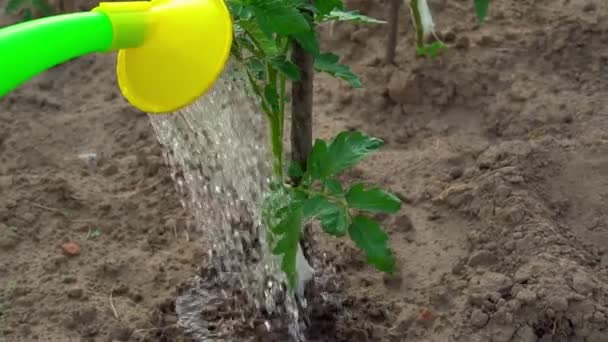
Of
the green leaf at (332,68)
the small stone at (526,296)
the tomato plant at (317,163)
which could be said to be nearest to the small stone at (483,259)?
the small stone at (526,296)

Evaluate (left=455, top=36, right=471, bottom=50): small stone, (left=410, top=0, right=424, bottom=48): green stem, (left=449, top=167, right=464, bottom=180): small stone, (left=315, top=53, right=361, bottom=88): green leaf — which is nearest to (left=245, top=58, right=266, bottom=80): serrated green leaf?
(left=315, top=53, right=361, bottom=88): green leaf

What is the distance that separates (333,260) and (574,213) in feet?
1.90

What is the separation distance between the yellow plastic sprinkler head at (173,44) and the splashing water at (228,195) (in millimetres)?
250

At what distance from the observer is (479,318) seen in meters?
1.89

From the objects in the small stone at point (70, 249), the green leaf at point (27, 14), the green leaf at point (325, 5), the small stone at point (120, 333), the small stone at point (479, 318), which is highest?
the green leaf at point (325, 5)

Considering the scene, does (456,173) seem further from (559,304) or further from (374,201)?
(374,201)

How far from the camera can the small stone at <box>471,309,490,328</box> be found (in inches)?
74.2

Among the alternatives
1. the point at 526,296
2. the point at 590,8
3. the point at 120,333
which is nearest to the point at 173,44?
the point at 120,333

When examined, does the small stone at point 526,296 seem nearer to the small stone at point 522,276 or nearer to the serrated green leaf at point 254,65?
the small stone at point 522,276

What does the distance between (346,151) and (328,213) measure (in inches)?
5.1

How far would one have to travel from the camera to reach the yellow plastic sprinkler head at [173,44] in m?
1.47

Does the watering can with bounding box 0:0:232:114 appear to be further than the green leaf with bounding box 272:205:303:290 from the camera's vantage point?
No

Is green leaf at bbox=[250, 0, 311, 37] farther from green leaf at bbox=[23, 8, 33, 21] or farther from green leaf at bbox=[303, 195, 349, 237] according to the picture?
→ green leaf at bbox=[23, 8, 33, 21]

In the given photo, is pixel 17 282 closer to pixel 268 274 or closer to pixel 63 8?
pixel 268 274
